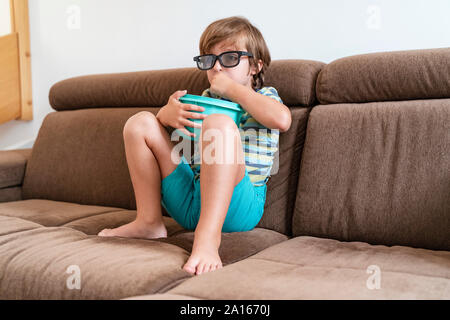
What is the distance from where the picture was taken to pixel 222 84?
1303mm

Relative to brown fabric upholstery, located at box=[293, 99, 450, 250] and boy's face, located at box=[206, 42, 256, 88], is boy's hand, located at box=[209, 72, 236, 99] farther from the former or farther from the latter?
brown fabric upholstery, located at box=[293, 99, 450, 250]

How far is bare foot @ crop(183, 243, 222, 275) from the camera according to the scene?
0.96 metres

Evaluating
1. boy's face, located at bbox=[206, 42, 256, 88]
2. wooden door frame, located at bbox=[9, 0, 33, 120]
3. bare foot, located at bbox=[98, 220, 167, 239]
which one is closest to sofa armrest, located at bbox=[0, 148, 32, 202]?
wooden door frame, located at bbox=[9, 0, 33, 120]

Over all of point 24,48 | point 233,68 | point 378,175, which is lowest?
point 378,175

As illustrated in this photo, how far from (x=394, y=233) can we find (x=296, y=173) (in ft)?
1.19

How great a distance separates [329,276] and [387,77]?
0.70 m

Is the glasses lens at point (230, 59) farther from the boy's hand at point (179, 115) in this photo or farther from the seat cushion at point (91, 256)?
the seat cushion at point (91, 256)

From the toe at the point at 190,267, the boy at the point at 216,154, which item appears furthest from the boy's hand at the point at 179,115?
the toe at the point at 190,267

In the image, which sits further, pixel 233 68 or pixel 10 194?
pixel 10 194

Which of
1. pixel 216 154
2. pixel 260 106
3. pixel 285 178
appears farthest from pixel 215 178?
→ pixel 285 178

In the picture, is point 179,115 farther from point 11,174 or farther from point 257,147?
point 11,174

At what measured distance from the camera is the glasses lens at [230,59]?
1.31 m

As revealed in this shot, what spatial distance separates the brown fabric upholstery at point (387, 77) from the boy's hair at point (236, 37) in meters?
0.22
